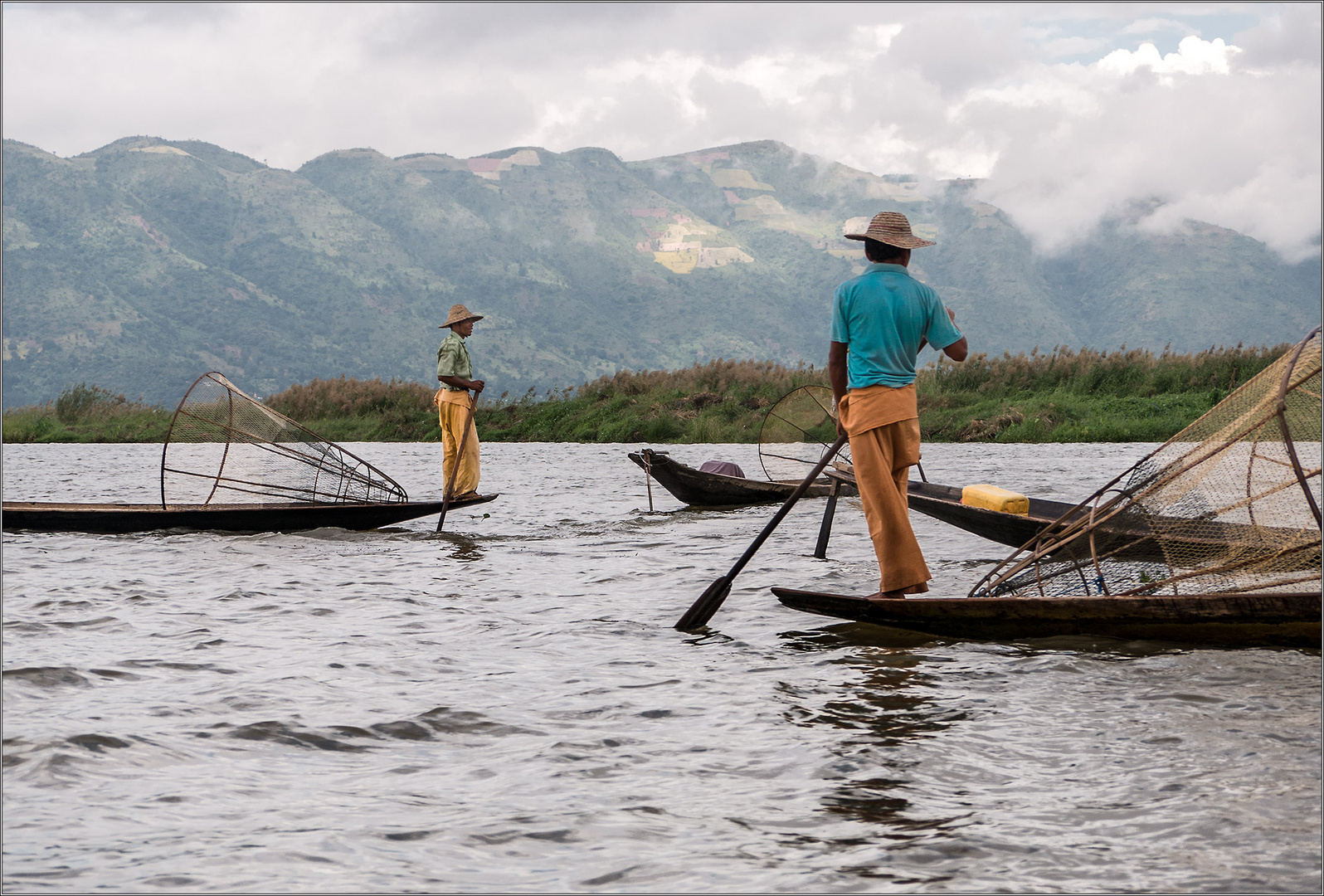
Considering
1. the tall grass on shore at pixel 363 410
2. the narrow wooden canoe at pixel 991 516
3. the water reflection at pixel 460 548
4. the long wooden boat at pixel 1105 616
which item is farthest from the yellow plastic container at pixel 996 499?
→ the tall grass on shore at pixel 363 410

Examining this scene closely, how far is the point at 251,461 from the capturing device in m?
10.5

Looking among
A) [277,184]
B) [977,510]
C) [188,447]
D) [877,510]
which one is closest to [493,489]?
[188,447]

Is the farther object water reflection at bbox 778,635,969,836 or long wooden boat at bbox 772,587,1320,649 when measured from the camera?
long wooden boat at bbox 772,587,1320,649

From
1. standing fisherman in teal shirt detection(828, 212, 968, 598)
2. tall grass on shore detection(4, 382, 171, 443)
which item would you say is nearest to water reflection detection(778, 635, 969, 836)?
standing fisherman in teal shirt detection(828, 212, 968, 598)

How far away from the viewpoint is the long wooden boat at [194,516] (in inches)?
383

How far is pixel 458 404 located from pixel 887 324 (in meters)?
5.81

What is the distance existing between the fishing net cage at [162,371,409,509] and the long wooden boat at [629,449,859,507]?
2.81m

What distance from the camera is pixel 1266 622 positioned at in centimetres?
462

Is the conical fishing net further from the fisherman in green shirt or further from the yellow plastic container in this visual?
the yellow plastic container

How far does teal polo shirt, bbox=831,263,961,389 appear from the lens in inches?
225

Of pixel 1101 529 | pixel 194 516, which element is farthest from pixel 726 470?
pixel 1101 529

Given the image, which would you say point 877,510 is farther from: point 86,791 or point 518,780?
point 86,791

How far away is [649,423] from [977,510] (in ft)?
64.9

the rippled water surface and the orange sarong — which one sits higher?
the orange sarong
